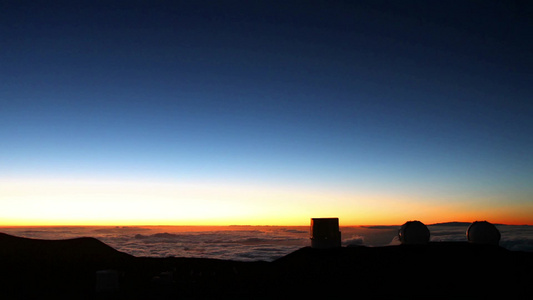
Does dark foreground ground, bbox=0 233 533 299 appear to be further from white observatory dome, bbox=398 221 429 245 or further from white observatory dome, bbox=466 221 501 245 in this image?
white observatory dome, bbox=466 221 501 245

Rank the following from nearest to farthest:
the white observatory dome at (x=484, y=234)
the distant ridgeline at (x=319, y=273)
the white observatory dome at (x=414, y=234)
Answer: the distant ridgeline at (x=319, y=273), the white observatory dome at (x=414, y=234), the white observatory dome at (x=484, y=234)

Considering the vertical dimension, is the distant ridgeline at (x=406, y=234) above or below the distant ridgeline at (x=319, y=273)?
above

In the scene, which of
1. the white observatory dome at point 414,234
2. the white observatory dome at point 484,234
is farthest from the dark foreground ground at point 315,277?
the white observatory dome at point 484,234

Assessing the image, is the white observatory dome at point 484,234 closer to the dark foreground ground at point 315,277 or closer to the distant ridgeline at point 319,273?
the distant ridgeline at point 319,273

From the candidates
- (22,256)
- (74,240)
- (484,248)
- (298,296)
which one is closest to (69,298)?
(298,296)

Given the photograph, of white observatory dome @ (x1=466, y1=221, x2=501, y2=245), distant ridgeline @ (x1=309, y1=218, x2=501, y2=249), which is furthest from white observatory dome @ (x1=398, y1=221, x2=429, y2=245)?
white observatory dome @ (x1=466, y1=221, x2=501, y2=245)

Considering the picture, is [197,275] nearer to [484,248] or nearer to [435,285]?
[435,285]

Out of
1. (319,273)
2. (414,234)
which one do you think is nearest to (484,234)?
(414,234)
